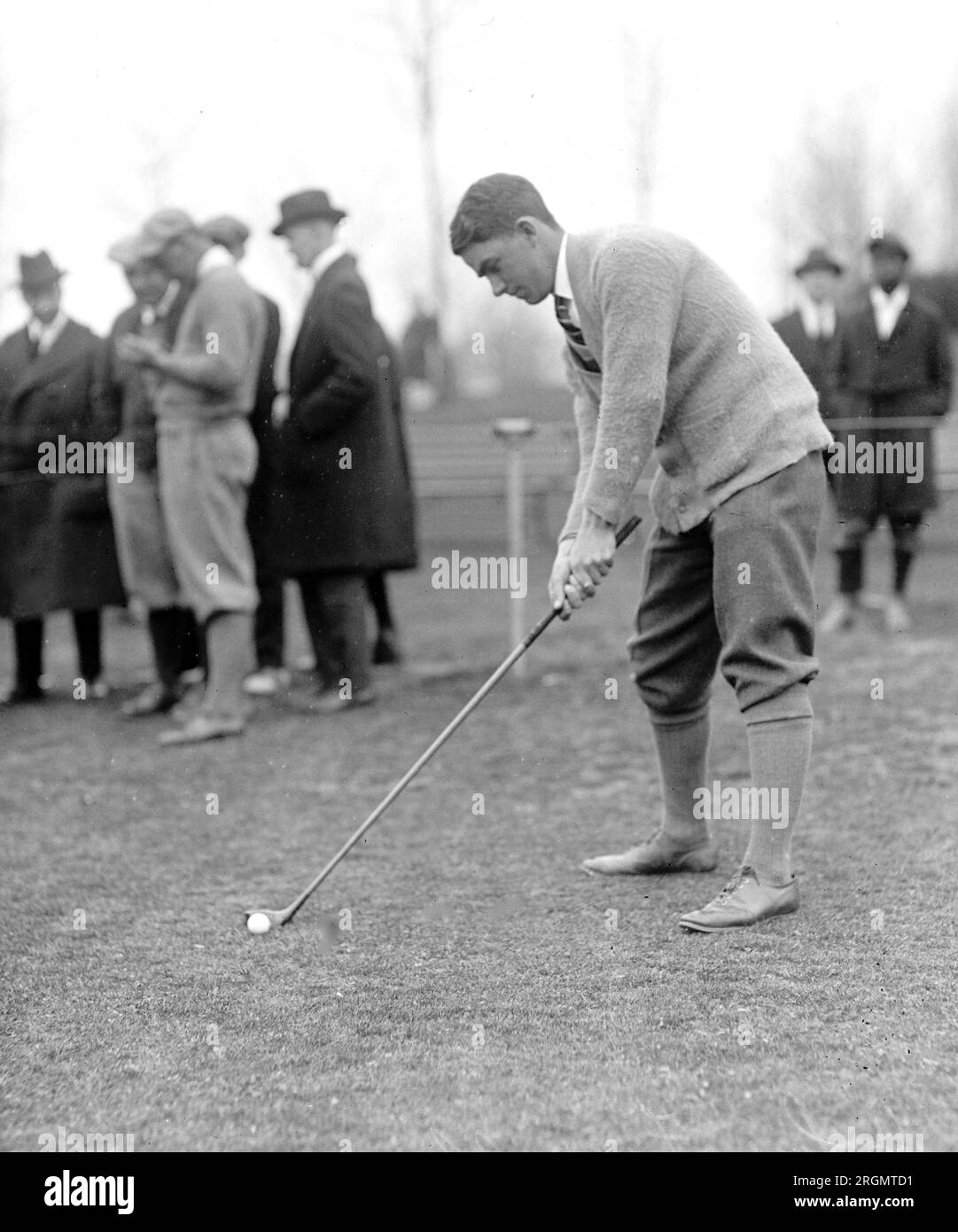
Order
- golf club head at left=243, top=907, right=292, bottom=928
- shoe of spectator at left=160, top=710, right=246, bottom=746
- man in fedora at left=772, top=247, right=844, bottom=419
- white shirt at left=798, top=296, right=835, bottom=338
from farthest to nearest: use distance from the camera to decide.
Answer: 1. white shirt at left=798, top=296, right=835, bottom=338
2. man in fedora at left=772, top=247, right=844, bottom=419
3. shoe of spectator at left=160, top=710, right=246, bottom=746
4. golf club head at left=243, top=907, right=292, bottom=928

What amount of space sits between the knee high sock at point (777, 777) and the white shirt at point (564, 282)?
0.98 metres

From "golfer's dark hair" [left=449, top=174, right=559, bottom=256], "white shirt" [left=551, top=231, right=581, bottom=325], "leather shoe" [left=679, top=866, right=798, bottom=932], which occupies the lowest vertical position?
"leather shoe" [left=679, top=866, right=798, bottom=932]

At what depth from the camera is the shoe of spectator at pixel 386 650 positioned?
7691 millimetres

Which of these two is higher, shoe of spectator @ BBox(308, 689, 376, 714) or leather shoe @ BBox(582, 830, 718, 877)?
leather shoe @ BBox(582, 830, 718, 877)

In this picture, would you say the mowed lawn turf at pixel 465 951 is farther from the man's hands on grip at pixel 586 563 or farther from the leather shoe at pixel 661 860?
the man's hands on grip at pixel 586 563

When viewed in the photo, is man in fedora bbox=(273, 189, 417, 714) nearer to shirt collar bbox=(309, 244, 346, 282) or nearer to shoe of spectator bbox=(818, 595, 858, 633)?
shirt collar bbox=(309, 244, 346, 282)

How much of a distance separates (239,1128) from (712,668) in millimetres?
1796

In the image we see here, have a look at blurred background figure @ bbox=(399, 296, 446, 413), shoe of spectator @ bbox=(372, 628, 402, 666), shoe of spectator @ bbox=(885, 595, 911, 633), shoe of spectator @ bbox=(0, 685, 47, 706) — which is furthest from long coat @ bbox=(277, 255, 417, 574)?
blurred background figure @ bbox=(399, 296, 446, 413)

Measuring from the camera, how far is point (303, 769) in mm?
5746

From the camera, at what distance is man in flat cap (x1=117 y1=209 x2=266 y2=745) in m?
6.33

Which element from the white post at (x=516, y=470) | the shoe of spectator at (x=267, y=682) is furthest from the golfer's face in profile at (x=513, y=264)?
the shoe of spectator at (x=267, y=682)

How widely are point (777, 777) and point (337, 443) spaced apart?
3.40 meters

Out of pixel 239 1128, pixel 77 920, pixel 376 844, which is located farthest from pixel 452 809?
pixel 239 1128

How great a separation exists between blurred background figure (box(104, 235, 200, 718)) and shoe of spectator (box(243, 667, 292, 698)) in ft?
1.04
